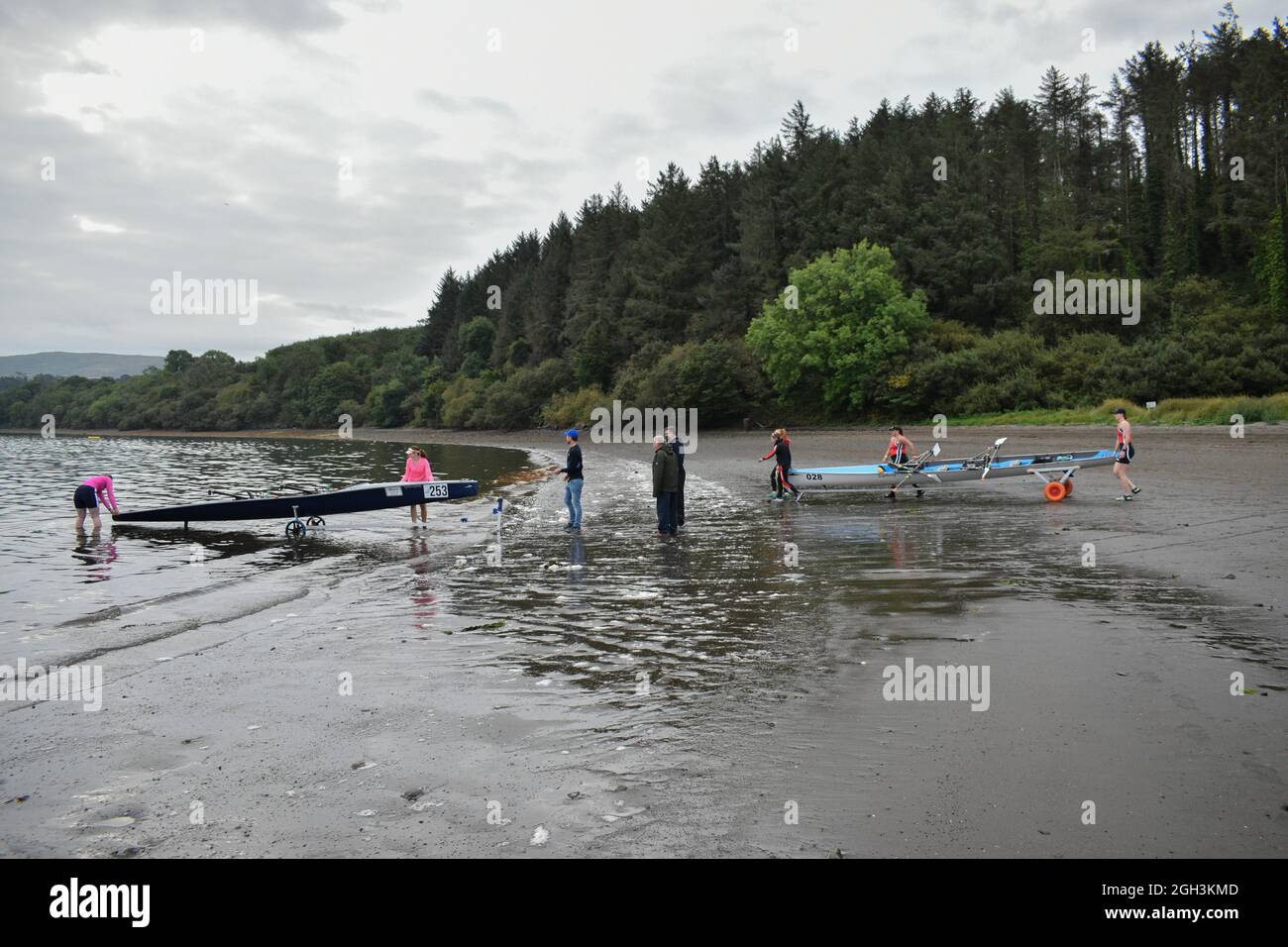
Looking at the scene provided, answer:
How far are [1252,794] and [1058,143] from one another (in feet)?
297

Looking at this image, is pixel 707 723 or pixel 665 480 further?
pixel 665 480

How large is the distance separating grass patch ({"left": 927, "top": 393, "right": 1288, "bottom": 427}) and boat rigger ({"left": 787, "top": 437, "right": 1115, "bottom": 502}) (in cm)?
2026

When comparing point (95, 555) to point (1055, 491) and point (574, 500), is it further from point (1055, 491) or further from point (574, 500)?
point (1055, 491)


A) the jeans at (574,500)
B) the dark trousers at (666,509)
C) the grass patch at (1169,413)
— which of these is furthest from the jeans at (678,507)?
the grass patch at (1169,413)

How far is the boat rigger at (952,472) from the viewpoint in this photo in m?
19.8

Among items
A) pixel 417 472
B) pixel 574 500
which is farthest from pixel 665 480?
pixel 417 472

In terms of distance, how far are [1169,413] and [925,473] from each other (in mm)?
25842

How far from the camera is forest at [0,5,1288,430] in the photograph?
54.6 meters

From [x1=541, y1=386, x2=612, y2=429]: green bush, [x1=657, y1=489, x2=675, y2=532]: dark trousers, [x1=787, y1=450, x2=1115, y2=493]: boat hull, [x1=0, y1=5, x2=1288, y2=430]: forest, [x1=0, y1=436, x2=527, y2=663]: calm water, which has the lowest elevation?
[x1=0, y1=436, x2=527, y2=663]: calm water

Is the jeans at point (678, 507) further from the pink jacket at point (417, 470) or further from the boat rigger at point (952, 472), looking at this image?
the pink jacket at point (417, 470)

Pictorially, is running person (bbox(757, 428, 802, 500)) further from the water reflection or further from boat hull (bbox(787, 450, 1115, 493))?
the water reflection

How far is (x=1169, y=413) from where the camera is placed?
40031 millimetres

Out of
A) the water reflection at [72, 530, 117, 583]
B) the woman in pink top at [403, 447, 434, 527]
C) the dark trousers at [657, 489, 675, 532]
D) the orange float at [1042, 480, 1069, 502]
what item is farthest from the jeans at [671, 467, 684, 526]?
the water reflection at [72, 530, 117, 583]
